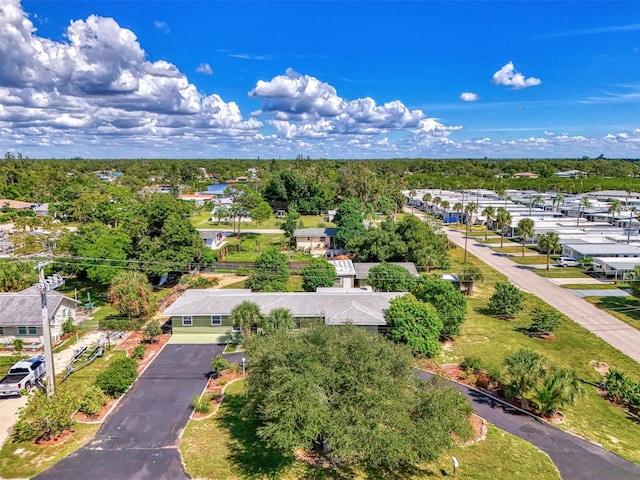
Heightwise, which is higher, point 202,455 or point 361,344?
A: point 361,344

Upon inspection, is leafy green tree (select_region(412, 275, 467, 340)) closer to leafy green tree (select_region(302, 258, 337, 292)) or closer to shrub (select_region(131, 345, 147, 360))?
leafy green tree (select_region(302, 258, 337, 292))

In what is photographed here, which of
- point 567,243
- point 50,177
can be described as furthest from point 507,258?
point 50,177

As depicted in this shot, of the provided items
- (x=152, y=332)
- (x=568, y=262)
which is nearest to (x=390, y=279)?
(x=152, y=332)

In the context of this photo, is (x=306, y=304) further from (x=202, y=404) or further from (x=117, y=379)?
(x=117, y=379)

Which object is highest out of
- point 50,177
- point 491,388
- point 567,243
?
point 50,177

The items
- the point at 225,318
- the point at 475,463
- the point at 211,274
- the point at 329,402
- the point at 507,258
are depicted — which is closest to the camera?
the point at 329,402

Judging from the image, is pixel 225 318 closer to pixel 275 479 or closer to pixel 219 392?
pixel 219 392
